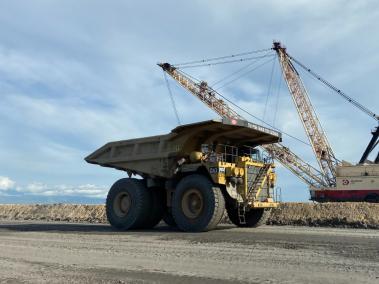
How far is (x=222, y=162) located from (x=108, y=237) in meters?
3.89

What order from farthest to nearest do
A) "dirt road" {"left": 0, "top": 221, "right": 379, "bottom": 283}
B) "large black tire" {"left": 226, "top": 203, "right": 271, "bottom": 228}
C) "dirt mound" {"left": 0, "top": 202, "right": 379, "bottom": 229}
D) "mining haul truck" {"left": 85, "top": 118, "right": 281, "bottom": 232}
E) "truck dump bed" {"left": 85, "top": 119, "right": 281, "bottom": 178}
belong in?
"dirt mound" {"left": 0, "top": 202, "right": 379, "bottom": 229}, "large black tire" {"left": 226, "top": 203, "right": 271, "bottom": 228}, "truck dump bed" {"left": 85, "top": 119, "right": 281, "bottom": 178}, "mining haul truck" {"left": 85, "top": 118, "right": 281, "bottom": 232}, "dirt road" {"left": 0, "top": 221, "right": 379, "bottom": 283}

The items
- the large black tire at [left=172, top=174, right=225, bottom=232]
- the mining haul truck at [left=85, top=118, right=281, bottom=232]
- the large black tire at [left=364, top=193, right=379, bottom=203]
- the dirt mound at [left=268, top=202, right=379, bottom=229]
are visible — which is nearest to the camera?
the large black tire at [left=172, top=174, right=225, bottom=232]

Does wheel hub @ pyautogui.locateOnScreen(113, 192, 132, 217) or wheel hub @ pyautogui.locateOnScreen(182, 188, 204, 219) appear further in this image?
wheel hub @ pyautogui.locateOnScreen(113, 192, 132, 217)

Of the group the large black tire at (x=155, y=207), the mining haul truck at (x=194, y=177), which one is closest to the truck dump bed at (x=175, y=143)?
the mining haul truck at (x=194, y=177)

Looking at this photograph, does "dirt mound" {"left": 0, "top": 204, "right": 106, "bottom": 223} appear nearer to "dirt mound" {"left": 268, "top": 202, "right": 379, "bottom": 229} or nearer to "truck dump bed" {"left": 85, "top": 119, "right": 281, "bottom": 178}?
"truck dump bed" {"left": 85, "top": 119, "right": 281, "bottom": 178}

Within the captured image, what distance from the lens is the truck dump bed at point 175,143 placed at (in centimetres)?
1490

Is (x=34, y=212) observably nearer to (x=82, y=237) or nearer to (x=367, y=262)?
(x=82, y=237)

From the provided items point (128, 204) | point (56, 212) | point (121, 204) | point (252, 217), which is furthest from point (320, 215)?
point (56, 212)

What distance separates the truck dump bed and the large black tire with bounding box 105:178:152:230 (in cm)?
53

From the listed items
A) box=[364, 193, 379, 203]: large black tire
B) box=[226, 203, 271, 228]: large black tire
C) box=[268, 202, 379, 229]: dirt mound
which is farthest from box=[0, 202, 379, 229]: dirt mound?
box=[364, 193, 379, 203]: large black tire

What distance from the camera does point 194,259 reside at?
9039 mm

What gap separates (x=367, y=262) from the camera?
835 centimetres

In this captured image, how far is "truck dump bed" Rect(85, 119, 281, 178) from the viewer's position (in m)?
14.9

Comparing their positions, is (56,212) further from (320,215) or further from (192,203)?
(192,203)
